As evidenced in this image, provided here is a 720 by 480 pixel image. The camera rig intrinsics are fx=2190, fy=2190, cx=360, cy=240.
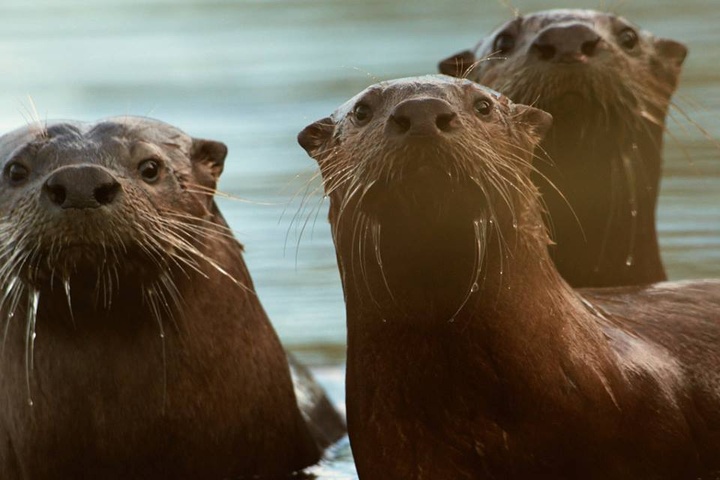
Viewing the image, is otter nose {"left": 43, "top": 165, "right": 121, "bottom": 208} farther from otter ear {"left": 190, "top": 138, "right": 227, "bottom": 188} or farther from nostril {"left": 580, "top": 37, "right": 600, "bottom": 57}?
nostril {"left": 580, "top": 37, "right": 600, "bottom": 57}

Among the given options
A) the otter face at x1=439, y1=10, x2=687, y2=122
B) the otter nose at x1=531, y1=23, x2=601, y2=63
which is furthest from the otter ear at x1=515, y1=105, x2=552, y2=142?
the otter nose at x1=531, y1=23, x2=601, y2=63

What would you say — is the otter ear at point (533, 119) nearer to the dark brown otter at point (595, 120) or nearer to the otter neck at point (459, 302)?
the otter neck at point (459, 302)

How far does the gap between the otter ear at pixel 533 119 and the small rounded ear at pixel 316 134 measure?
1.55 ft

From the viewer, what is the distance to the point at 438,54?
1361 cm

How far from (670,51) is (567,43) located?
24.6 inches

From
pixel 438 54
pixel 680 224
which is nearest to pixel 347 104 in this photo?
pixel 680 224

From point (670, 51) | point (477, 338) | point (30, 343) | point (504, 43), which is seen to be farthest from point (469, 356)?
point (670, 51)

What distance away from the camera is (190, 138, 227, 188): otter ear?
6.30m

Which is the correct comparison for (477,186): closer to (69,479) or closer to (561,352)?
(561,352)

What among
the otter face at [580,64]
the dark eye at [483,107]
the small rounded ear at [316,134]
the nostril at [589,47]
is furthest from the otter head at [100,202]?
the nostril at [589,47]

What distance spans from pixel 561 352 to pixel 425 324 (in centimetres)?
34

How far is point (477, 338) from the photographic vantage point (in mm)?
5312

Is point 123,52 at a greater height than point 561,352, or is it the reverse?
point 561,352

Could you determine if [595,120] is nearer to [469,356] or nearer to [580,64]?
[580,64]
